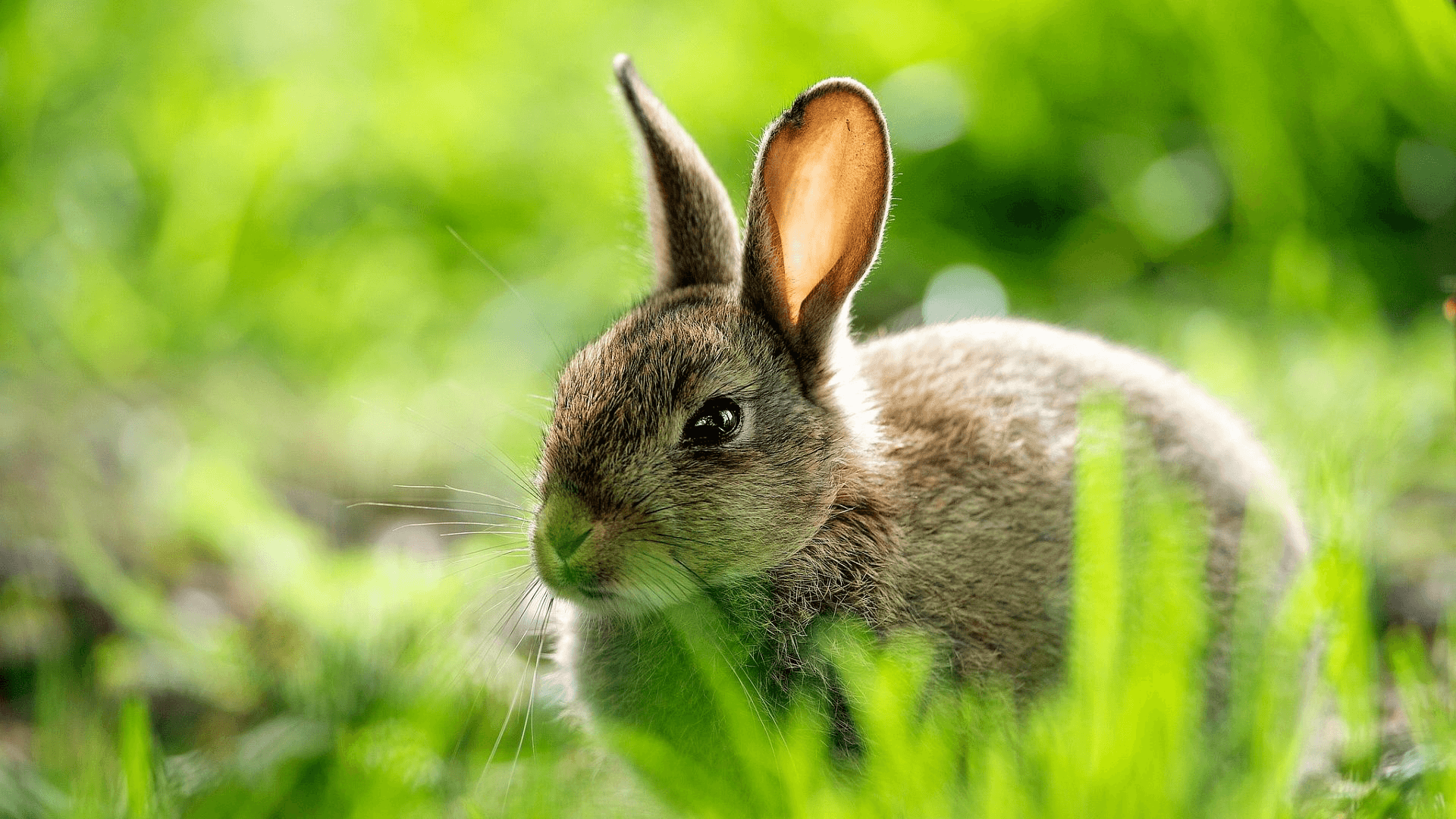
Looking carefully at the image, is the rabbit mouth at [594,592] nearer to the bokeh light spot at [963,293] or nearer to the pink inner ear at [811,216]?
the pink inner ear at [811,216]

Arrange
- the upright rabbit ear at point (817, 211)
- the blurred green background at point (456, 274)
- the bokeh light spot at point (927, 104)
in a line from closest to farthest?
the upright rabbit ear at point (817, 211)
the blurred green background at point (456, 274)
the bokeh light spot at point (927, 104)

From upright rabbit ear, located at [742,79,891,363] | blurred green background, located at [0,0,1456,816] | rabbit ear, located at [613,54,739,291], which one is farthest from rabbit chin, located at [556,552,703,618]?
rabbit ear, located at [613,54,739,291]

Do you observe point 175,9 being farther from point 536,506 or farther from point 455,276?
point 536,506

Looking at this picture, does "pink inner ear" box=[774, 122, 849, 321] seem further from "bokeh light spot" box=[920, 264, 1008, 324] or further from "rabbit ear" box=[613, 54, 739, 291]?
"bokeh light spot" box=[920, 264, 1008, 324]

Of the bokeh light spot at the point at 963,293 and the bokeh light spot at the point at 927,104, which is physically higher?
the bokeh light spot at the point at 927,104

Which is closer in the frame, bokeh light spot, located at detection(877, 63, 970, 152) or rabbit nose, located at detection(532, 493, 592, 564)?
rabbit nose, located at detection(532, 493, 592, 564)

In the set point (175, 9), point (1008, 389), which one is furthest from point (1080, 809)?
point (175, 9)

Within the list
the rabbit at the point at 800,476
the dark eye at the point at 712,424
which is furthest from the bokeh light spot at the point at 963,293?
the dark eye at the point at 712,424

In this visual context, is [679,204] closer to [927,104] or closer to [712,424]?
[712,424]
